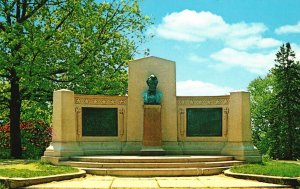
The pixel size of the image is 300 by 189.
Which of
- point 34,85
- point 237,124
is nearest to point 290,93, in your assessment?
point 237,124

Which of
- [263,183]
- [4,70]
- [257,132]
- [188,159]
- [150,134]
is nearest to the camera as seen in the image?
[263,183]

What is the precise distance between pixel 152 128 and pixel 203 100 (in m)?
2.73

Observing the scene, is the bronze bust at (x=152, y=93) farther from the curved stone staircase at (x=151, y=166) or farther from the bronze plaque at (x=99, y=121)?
the curved stone staircase at (x=151, y=166)

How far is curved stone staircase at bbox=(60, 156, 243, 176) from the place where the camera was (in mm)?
14961

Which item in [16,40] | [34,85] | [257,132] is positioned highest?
[16,40]

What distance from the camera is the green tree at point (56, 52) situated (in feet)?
74.3

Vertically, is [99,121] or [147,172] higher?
[99,121]

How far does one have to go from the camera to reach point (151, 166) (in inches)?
609

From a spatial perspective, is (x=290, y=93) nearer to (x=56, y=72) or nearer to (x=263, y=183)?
(x=56, y=72)

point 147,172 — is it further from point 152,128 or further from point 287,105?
point 287,105

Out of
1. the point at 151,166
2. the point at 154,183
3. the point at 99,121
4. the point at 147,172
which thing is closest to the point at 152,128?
the point at 99,121

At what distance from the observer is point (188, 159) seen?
635 inches

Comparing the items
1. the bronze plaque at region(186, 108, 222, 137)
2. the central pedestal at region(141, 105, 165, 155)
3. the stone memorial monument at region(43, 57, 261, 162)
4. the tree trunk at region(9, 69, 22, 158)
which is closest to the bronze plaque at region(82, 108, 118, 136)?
the stone memorial monument at region(43, 57, 261, 162)

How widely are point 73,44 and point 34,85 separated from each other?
13.0 ft
